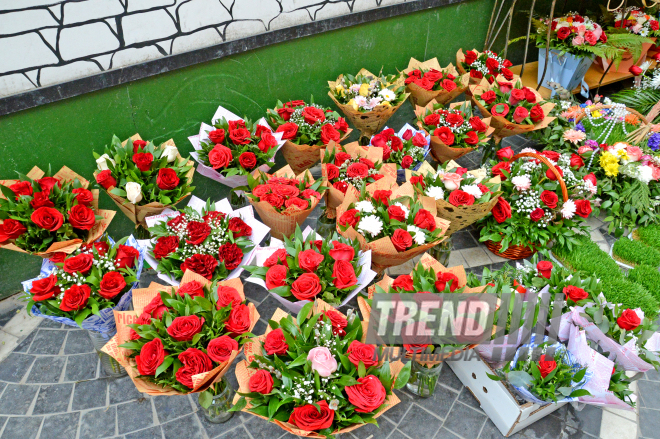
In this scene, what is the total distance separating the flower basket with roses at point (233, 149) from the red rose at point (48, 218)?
0.99 m

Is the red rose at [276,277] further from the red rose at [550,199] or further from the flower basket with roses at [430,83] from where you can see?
the flower basket with roses at [430,83]

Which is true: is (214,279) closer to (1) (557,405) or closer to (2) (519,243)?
(1) (557,405)

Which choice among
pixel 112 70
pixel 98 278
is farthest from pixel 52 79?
pixel 98 278

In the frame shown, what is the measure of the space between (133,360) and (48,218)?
1.08 m

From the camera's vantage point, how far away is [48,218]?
257 centimetres

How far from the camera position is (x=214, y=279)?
2578mm

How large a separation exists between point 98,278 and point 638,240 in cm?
450

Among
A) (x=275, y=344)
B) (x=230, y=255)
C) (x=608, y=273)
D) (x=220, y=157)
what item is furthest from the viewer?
(x=608, y=273)

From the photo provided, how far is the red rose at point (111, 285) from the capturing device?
7.64 ft

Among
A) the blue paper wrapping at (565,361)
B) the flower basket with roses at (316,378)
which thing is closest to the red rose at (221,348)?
the flower basket with roses at (316,378)

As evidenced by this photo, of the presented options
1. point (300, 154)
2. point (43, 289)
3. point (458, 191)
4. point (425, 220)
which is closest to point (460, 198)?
point (458, 191)

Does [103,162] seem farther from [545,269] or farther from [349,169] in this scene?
[545,269]

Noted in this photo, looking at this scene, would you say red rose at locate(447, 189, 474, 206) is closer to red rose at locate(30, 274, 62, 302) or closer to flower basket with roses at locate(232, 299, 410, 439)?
flower basket with roses at locate(232, 299, 410, 439)

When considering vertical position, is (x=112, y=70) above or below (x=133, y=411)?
above
